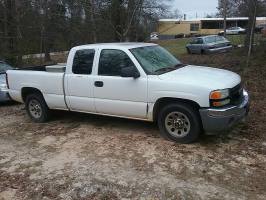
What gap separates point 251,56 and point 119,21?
872cm

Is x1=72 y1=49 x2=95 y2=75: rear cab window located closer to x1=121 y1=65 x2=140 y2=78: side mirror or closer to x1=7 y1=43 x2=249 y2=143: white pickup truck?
x1=7 y1=43 x2=249 y2=143: white pickup truck

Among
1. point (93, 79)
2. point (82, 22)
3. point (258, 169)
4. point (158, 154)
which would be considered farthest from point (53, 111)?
point (82, 22)

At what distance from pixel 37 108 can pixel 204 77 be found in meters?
4.14

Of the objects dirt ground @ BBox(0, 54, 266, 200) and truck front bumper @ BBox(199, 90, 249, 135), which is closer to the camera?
dirt ground @ BBox(0, 54, 266, 200)

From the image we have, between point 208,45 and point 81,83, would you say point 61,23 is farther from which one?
point 81,83

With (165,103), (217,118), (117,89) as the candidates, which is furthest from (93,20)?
(217,118)

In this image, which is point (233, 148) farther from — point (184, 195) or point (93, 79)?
point (93, 79)

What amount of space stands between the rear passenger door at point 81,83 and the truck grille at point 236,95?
8.95 feet

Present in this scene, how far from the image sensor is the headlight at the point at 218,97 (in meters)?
6.31

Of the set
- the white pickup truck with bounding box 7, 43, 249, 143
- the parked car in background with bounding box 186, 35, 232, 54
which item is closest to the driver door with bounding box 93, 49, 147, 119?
the white pickup truck with bounding box 7, 43, 249, 143

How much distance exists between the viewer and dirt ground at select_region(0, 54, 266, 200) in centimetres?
517

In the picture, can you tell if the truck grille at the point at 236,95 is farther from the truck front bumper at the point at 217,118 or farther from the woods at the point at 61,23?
the woods at the point at 61,23

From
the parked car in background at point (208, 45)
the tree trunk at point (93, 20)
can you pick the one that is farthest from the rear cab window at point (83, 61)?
the parked car in background at point (208, 45)

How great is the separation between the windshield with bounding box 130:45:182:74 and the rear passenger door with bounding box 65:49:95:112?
3.33ft
